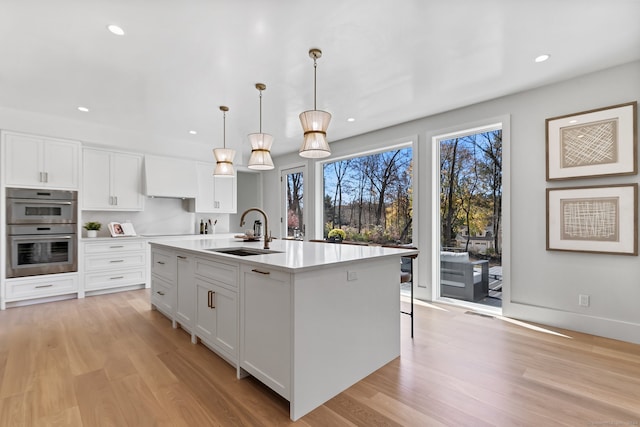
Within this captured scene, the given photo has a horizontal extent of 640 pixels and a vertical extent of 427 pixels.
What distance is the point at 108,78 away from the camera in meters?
3.01

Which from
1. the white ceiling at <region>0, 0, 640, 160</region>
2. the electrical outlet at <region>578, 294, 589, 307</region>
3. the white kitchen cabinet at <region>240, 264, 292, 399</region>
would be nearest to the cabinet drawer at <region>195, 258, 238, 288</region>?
the white kitchen cabinet at <region>240, 264, 292, 399</region>

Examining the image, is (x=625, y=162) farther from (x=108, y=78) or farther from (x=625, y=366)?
(x=108, y=78)

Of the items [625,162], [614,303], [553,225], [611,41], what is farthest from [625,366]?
[611,41]

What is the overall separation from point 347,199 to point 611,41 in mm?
3662

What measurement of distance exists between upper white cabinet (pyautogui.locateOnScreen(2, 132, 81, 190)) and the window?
154 inches

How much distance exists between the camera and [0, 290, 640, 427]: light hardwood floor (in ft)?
5.70

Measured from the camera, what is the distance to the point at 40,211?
4.06m

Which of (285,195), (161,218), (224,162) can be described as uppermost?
(224,162)

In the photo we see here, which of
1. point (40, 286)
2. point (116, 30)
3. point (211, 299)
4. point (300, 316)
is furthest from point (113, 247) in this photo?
point (300, 316)

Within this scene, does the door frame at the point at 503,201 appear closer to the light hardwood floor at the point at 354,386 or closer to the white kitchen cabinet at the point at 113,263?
the light hardwood floor at the point at 354,386

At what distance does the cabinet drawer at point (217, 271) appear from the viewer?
2.21m

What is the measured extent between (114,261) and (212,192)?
2010 millimetres

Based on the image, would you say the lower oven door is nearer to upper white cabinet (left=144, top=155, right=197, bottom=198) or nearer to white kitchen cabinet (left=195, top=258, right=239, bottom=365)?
upper white cabinet (left=144, top=155, right=197, bottom=198)

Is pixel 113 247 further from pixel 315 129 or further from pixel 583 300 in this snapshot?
pixel 583 300
